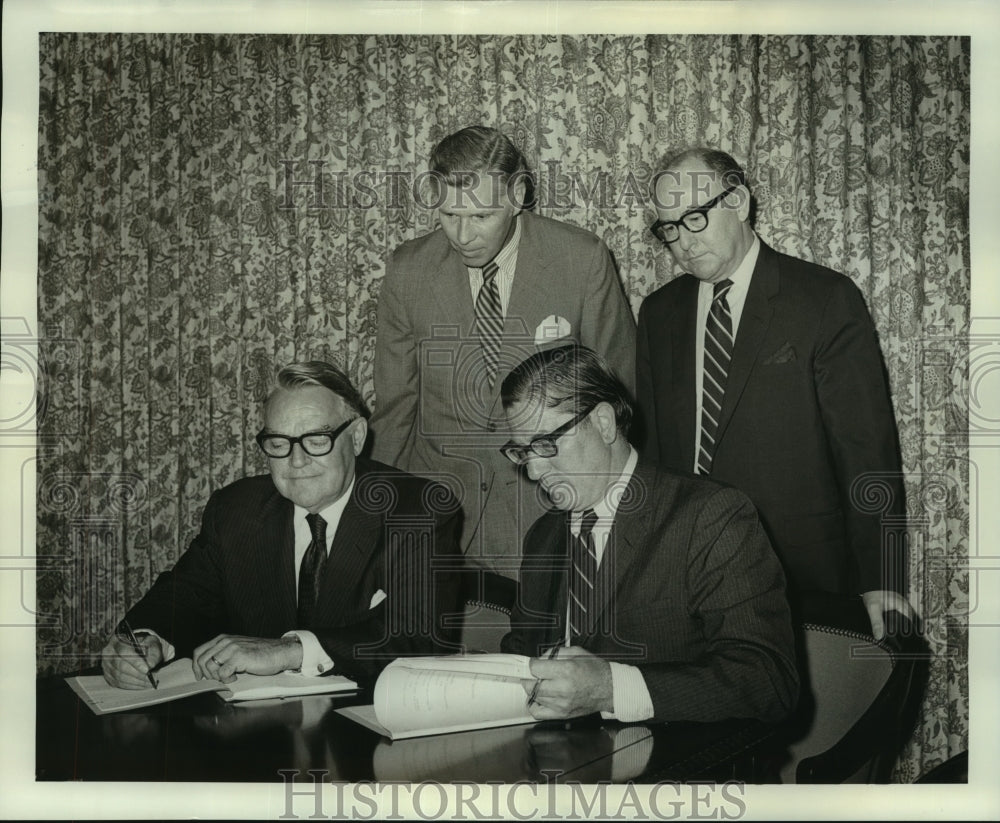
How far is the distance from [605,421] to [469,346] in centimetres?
45

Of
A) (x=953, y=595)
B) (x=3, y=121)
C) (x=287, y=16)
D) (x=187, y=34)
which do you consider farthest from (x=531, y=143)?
(x=953, y=595)

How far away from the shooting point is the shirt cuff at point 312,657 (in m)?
2.69

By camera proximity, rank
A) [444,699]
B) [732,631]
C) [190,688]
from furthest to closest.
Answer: [190,688]
[732,631]
[444,699]

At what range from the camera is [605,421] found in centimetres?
275

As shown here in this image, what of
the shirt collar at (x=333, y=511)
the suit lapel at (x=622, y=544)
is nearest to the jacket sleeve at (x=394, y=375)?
the shirt collar at (x=333, y=511)

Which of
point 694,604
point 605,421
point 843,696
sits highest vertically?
point 605,421

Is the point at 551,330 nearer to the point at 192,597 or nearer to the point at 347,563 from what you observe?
the point at 347,563

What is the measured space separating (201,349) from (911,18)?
2.21 m

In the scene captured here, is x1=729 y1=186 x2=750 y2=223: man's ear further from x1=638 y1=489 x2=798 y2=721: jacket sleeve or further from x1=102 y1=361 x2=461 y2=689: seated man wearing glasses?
x1=102 y1=361 x2=461 y2=689: seated man wearing glasses

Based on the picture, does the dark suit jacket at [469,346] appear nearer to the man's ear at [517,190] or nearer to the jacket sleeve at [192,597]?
the man's ear at [517,190]

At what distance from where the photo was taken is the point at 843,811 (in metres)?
2.88

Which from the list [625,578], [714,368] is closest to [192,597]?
[625,578]

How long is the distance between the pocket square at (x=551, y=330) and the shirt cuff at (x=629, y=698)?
953mm

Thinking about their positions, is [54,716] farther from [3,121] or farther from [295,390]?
[3,121]
